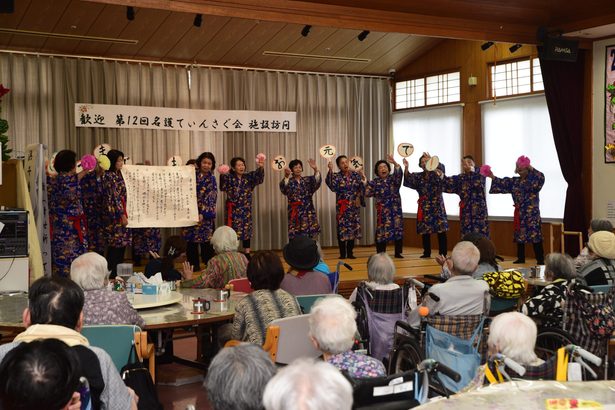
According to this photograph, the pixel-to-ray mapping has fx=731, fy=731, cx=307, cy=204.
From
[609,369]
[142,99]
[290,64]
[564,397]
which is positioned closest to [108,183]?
[142,99]

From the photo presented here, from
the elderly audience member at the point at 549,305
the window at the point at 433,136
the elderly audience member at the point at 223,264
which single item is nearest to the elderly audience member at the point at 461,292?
the elderly audience member at the point at 549,305

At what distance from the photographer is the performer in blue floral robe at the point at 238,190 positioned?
9.08 meters

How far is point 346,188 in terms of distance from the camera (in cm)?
967

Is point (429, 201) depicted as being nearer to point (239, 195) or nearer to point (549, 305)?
point (239, 195)

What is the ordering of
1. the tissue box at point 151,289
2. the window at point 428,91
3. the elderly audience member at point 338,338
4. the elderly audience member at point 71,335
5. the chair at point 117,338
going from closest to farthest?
the elderly audience member at point 71,335 < the elderly audience member at point 338,338 < the chair at point 117,338 < the tissue box at point 151,289 < the window at point 428,91

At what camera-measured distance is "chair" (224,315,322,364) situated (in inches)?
128

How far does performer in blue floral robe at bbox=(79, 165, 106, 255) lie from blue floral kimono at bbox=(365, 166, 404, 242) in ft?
11.2

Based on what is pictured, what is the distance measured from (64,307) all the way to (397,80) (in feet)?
31.9

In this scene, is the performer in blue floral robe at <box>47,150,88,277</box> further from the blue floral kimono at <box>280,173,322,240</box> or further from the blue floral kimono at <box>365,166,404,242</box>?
the blue floral kimono at <box>365,166,404,242</box>

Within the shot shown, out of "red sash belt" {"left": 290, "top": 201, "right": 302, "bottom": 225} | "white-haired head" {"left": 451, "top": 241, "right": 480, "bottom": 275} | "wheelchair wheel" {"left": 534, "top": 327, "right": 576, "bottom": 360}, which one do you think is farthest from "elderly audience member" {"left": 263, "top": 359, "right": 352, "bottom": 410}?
"red sash belt" {"left": 290, "top": 201, "right": 302, "bottom": 225}

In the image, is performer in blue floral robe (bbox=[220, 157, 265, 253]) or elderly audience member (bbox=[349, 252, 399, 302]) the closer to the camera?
elderly audience member (bbox=[349, 252, 399, 302])

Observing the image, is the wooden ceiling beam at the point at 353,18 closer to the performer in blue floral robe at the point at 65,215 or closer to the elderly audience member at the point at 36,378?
the performer in blue floral robe at the point at 65,215

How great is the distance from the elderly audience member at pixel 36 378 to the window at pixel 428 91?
948 centimetres

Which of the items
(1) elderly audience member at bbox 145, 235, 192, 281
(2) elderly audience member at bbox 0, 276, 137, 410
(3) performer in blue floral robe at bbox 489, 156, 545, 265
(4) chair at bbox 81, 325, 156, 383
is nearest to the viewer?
(2) elderly audience member at bbox 0, 276, 137, 410
